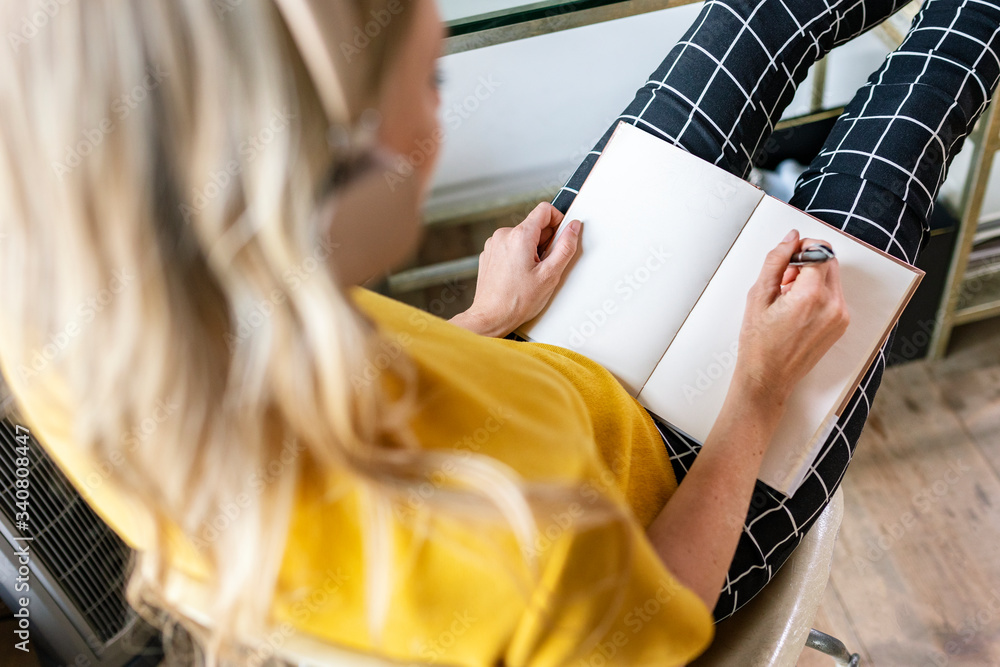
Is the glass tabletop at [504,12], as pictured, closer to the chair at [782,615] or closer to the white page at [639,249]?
the white page at [639,249]

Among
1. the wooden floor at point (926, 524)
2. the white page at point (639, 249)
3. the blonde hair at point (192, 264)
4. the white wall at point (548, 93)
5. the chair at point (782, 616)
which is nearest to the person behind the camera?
the blonde hair at point (192, 264)

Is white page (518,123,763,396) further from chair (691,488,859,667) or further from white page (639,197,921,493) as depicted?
chair (691,488,859,667)

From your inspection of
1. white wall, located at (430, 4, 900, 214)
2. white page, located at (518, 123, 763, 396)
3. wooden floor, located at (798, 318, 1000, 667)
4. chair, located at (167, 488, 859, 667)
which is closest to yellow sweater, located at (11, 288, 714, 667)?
chair, located at (167, 488, 859, 667)

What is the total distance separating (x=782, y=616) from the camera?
2.05 feet

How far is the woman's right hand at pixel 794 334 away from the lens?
2.16 feet

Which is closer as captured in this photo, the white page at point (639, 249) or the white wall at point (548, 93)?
the white page at point (639, 249)

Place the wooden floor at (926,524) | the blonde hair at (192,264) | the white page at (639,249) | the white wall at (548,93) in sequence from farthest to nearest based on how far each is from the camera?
the white wall at (548,93), the wooden floor at (926,524), the white page at (639,249), the blonde hair at (192,264)

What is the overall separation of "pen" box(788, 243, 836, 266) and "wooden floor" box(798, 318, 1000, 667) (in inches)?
24.7

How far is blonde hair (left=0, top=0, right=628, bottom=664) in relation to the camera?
0.31 meters

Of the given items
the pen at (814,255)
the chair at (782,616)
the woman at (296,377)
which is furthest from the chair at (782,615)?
the pen at (814,255)

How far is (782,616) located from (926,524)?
2.15 feet

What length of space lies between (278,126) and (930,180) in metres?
0.68

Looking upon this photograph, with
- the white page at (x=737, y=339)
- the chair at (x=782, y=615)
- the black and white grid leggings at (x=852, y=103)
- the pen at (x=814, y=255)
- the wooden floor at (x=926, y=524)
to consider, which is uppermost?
the black and white grid leggings at (x=852, y=103)

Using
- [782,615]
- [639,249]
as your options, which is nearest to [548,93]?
[639,249]
